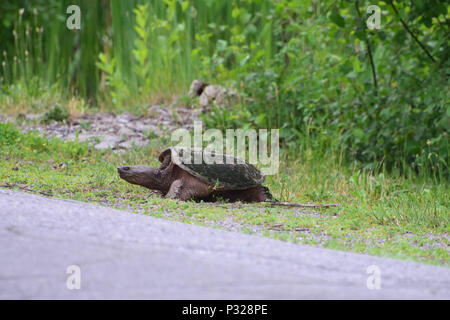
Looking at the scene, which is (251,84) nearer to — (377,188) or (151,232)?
(377,188)

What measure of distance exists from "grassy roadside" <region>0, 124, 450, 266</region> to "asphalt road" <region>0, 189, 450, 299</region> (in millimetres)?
713

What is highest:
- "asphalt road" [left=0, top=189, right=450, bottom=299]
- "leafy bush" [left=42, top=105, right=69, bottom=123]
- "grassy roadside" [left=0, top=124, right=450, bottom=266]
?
"leafy bush" [left=42, top=105, right=69, bottom=123]

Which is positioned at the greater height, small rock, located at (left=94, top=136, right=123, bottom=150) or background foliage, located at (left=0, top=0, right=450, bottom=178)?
background foliage, located at (left=0, top=0, right=450, bottom=178)

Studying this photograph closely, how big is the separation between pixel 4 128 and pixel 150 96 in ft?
9.50

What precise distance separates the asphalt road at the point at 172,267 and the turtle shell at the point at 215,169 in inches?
70.4

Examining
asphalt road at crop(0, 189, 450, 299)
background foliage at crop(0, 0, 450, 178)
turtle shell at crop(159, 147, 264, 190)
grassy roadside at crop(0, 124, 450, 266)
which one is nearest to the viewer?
asphalt road at crop(0, 189, 450, 299)

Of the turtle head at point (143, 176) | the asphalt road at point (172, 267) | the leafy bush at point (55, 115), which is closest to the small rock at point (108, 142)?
the leafy bush at point (55, 115)

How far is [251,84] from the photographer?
24.9ft

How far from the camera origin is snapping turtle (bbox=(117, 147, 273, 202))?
4652mm

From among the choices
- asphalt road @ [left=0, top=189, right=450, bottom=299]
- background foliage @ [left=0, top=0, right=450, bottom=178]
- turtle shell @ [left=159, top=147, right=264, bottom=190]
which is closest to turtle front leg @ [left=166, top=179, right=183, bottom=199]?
turtle shell @ [left=159, top=147, right=264, bottom=190]

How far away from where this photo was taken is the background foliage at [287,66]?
6.32m

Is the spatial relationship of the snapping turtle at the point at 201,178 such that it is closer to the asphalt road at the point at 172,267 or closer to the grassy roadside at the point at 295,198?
the grassy roadside at the point at 295,198

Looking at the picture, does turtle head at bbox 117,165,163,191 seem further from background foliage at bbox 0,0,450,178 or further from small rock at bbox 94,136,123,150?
background foliage at bbox 0,0,450,178

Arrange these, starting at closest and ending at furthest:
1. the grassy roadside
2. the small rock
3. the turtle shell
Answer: the grassy roadside
the turtle shell
the small rock
